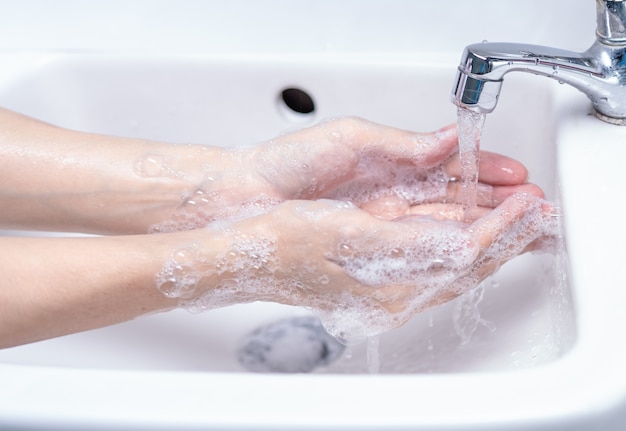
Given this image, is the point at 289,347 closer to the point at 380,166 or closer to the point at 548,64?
the point at 380,166

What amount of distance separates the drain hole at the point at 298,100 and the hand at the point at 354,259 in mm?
225

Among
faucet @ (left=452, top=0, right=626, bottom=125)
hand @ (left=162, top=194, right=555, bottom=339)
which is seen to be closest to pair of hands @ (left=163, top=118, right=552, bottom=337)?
hand @ (left=162, top=194, right=555, bottom=339)

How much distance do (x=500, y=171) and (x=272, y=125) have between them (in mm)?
292

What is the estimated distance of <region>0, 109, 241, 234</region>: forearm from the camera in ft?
2.51

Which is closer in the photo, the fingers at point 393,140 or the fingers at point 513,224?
the fingers at point 513,224

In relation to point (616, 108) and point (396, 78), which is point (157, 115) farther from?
point (616, 108)

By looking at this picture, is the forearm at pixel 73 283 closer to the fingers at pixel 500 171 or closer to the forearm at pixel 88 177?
the forearm at pixel 88 177

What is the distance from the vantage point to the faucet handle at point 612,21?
61 cm

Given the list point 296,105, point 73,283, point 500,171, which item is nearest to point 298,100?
point 296,105

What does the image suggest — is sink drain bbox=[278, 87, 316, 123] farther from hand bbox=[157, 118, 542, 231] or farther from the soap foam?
the soap foam

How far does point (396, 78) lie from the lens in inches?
33.2

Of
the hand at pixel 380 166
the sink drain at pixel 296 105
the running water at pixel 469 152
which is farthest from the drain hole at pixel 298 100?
the running water at pixel 469 152

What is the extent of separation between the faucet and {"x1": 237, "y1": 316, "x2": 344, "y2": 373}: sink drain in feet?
1.09

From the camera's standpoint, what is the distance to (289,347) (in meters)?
0.84
